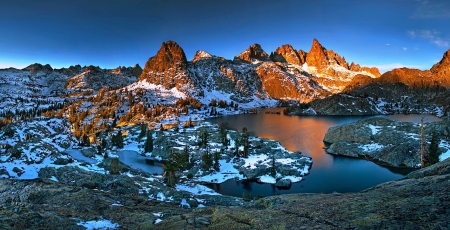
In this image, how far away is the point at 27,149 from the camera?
273ft

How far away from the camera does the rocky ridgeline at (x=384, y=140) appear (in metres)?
83.1

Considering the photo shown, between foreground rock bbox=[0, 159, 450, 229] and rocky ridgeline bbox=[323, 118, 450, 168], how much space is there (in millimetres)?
74615

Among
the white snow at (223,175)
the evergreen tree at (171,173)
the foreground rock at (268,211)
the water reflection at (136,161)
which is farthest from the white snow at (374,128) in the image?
the foreground rock at (268,211)

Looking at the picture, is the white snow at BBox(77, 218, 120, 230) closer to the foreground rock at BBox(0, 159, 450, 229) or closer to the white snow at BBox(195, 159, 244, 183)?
the foreground rock at BBox(0, 159, 450, 229)

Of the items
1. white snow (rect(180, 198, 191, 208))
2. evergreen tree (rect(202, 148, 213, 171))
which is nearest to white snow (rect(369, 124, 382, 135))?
evergreen tree (rect(202, 148, 213, 171))

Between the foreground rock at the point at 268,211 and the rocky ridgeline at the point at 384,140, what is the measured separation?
245ft

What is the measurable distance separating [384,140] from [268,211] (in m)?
100

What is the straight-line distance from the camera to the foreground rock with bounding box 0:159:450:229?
12320mm

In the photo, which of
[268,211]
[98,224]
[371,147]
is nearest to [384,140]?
[371,147]

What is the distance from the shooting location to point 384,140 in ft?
328

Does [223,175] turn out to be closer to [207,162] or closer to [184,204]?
[207,162]

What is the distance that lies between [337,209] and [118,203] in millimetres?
18360

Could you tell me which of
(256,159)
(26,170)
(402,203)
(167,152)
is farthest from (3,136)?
(402,203)

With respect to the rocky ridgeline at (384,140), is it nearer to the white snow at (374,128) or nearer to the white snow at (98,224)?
the white snow at (374,128)
